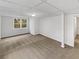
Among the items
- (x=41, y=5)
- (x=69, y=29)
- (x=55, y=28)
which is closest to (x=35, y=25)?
(x=55, y=28)

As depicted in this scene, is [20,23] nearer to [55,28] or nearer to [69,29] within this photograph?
[55,28]

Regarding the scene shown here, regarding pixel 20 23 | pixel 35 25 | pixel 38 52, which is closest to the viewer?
pixel 38 52

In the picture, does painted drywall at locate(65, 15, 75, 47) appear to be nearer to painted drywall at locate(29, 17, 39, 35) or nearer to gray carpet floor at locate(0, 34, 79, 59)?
gray carpet floor at locate(0, 34, 79, 59)

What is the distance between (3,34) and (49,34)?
13.1ft

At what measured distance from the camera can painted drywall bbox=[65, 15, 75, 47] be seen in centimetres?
386

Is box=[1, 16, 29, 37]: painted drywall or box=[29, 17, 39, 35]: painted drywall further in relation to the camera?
box=[29, 17, 39, 35]: painted drywall

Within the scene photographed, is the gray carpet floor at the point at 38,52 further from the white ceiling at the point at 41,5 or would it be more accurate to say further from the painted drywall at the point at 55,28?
the white ceiling at the point at 41,5

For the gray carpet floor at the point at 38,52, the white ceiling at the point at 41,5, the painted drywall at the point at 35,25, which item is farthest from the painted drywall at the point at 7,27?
the white ceiling at the point at 41,5

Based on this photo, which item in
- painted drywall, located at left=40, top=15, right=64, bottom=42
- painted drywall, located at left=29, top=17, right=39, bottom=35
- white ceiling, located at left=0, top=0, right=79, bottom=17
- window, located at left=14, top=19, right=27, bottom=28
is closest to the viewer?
white ceiling, located at left=0, top=0, right=79, bottom=17

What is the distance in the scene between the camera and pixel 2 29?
615 cm

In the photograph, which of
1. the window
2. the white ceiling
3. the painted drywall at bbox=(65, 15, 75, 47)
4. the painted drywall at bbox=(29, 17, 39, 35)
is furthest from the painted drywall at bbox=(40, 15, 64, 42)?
the window

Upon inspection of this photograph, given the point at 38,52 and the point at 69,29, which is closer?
the point at 38,52

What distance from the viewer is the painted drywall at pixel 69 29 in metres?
3.86

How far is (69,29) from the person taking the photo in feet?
13.2
